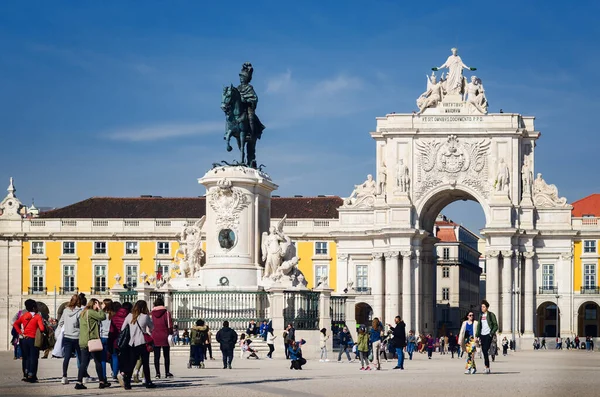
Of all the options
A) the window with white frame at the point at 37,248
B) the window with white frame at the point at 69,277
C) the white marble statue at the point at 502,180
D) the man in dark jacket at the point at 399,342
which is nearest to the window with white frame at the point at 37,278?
the window with white frame at the point at 37,248

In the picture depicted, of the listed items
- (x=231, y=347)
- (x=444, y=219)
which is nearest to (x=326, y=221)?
(x=444, y=219)

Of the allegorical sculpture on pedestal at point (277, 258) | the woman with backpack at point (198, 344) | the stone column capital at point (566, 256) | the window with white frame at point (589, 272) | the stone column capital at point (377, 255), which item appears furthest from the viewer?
the window with white frame at point (589, 272)

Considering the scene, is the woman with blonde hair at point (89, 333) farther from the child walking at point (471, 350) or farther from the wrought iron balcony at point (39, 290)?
the wrought iron balcony at point (39, 290)

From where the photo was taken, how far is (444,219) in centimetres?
14638

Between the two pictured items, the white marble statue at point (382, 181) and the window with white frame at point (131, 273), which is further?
the window with white frame at point (131, 273)

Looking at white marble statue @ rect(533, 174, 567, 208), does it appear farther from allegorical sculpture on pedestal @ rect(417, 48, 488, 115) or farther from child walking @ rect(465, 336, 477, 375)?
child walking @ rect(465, 336, 477, 375)

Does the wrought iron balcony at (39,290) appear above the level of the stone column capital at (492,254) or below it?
below

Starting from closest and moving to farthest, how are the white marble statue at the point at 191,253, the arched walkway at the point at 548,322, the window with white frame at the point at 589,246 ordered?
the white marble statue at the point at 191,253 < the window with white frame at the point at 589,246 < the arched walkway at the point at 548,322

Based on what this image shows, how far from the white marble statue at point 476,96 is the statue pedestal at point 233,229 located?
53652 millimetres

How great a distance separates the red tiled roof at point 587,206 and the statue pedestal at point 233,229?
71.5 meters

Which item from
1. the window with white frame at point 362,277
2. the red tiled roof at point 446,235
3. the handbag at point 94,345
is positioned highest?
the red tiled roof at point 446,235

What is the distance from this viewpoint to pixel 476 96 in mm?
99188

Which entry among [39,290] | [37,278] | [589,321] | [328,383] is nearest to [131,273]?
[39,290]

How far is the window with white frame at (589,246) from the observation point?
329ft
